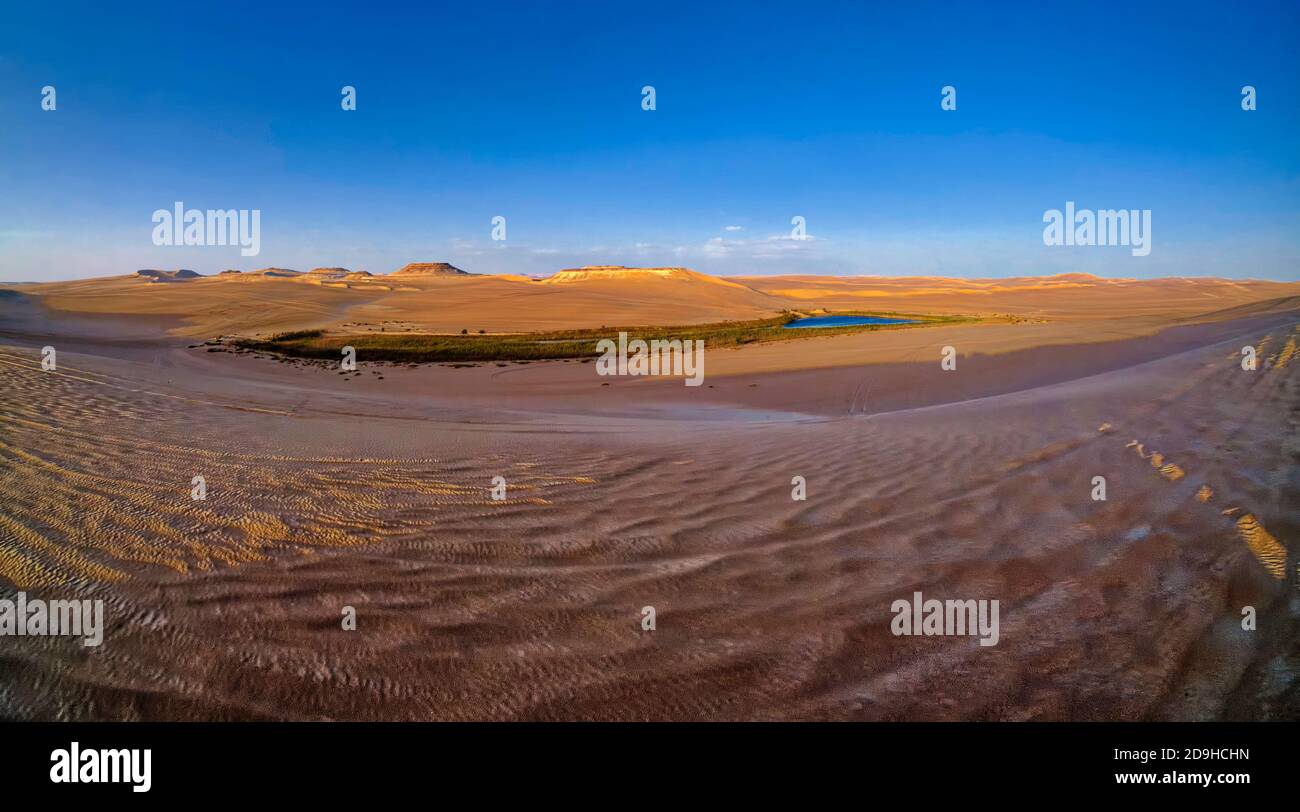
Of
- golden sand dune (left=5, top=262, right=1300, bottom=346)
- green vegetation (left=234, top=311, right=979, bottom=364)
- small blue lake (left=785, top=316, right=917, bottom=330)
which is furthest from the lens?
small blue lake (left=785, top=316, right=917, bottom=330)

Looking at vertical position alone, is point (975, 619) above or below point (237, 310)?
below

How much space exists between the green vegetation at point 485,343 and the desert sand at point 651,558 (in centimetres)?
1551

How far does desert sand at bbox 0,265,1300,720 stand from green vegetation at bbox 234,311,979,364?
50.9 ft

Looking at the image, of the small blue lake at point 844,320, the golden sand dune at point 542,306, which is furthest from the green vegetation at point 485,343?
the small blue lake at point 844,320

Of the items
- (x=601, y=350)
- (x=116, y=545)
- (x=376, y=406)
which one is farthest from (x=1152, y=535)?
(x=601, y=350)

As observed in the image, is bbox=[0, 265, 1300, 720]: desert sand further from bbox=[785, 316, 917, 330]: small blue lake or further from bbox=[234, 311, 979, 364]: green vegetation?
bbox=[785, 316, 917, 330]: small blue lake

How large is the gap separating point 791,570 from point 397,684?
312 cm

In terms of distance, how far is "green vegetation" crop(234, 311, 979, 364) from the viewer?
28062 mm

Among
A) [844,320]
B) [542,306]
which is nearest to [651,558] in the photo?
[844,320]

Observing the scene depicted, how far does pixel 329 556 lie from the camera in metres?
5.08

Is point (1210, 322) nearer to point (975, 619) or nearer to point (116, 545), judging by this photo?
point (975, 619)

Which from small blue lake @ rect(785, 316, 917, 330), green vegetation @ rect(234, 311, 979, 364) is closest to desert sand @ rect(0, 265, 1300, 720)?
green vegetation @ rect(234, 311, 979, 364)

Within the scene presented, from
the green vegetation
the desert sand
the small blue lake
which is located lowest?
the desert sand

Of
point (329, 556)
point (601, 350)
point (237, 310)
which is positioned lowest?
point (329, 556)
